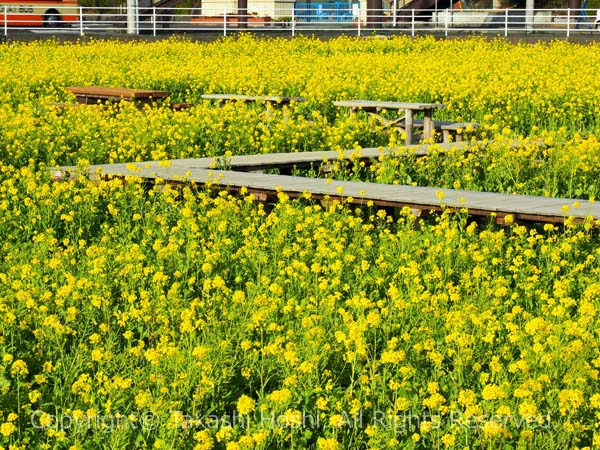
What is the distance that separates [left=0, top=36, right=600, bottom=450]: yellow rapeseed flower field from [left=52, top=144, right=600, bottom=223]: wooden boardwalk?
13 cm

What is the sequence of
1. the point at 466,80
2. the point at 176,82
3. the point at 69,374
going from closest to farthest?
the point at 69,374, the point at 466,80, the point at 176,82

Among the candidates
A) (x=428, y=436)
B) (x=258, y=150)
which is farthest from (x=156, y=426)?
(x=258, y=150)

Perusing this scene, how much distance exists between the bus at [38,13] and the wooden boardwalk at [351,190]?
936 inches

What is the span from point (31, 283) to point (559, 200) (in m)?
3.94

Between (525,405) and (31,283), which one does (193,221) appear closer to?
(31,283)

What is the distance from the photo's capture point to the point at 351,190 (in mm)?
8953

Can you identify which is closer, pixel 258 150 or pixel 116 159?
pixel 116 159

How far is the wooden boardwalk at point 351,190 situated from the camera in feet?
26.1

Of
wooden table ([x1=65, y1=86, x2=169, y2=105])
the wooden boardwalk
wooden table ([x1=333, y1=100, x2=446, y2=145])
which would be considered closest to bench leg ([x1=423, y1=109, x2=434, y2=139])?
wooden table ([x1=333, y1=100, x2=446, y2=145])

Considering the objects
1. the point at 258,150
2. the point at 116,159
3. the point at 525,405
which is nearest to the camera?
the point at 525,405

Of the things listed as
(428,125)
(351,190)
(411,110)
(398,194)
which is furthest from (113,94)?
(398,194)

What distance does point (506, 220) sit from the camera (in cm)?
771

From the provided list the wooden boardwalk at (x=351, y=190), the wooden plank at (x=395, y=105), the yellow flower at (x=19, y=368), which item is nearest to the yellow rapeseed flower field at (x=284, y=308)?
the yellow flower at (x=19, y=368)

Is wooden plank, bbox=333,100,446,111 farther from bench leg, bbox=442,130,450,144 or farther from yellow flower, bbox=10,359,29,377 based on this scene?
yellow flower, bbox=10,359,29,377
